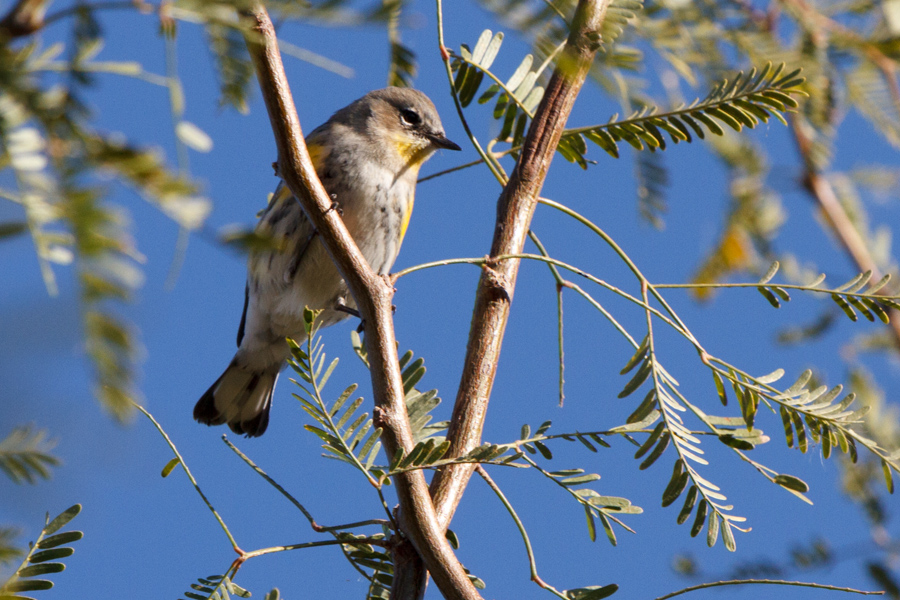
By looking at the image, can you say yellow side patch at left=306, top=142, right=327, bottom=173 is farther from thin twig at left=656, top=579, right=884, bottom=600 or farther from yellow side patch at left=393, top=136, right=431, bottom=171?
thin twig at left=656, top=579, right=884, bottom=600

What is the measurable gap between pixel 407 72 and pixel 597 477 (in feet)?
4.41

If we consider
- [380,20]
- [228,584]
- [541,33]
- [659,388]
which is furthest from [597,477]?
[380,20]

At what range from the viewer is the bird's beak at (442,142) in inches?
188

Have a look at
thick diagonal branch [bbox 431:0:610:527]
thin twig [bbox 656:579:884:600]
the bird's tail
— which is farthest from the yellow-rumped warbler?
thin twig [bbox 656:579:884:600]

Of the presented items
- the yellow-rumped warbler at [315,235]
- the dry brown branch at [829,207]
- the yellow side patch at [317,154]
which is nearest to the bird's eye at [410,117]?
the yellow-rumped warbler at [315,235]

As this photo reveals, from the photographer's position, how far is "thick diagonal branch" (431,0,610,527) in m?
1.78

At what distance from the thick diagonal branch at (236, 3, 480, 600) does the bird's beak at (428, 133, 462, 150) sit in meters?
3.12

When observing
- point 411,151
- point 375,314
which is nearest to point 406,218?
point 411,151

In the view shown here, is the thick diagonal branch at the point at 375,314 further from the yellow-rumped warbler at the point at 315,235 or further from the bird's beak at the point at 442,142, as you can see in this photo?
the bird's beak at the point at 442,142

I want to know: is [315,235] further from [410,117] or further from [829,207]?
[829,207]

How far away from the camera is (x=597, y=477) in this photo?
1.78 meters

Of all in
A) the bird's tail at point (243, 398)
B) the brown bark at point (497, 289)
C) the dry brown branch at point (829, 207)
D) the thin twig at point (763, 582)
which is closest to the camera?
the thin twig at point (763, 582)

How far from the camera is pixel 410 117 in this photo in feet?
15.9

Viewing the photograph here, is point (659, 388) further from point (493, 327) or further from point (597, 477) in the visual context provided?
point (493, 327)
